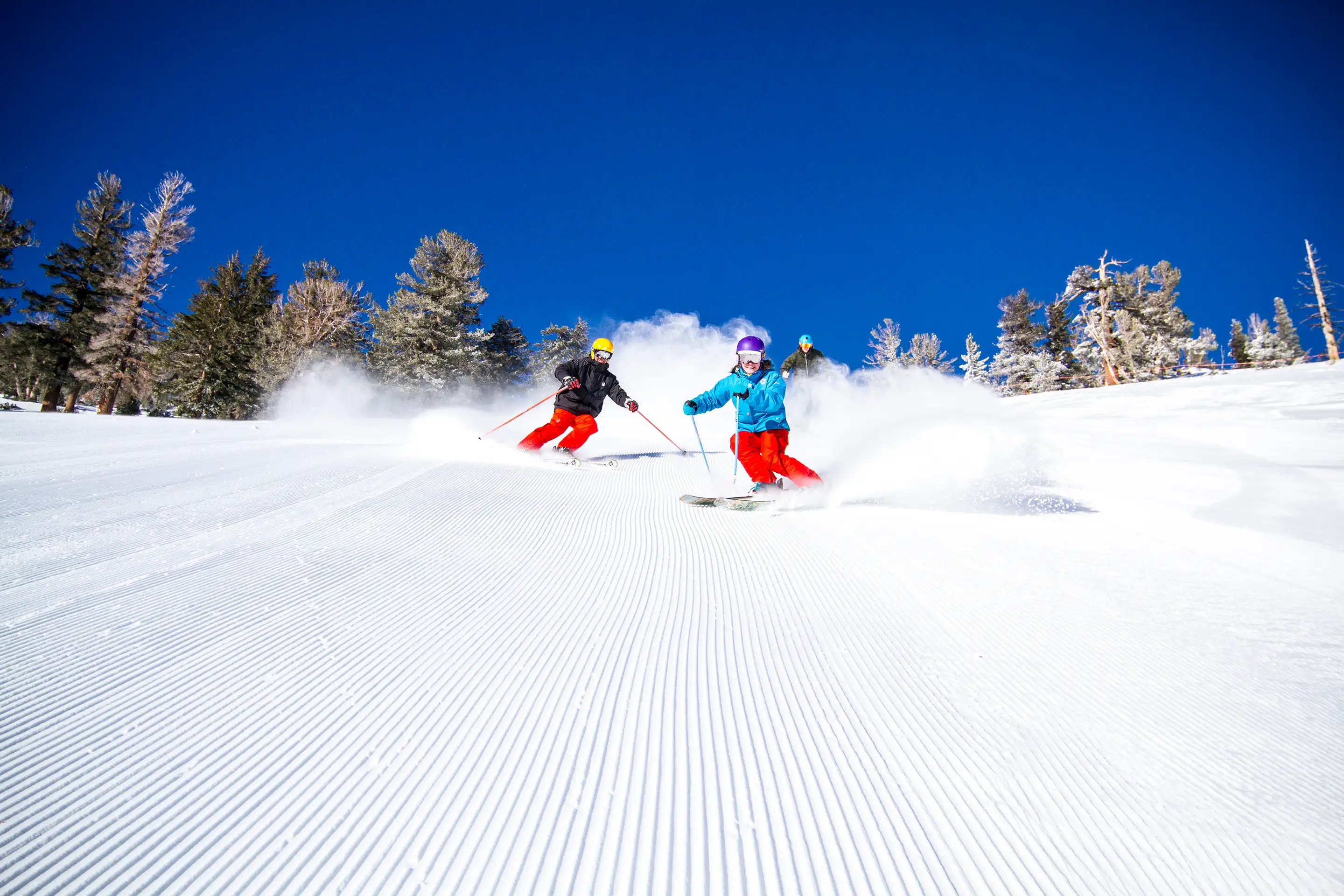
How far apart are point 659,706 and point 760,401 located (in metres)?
4.18

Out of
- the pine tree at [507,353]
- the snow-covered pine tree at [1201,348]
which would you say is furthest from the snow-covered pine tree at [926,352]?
the pine tree at [507,353]

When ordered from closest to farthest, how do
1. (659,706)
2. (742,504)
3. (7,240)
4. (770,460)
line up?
1. (659,706)
2. (742,504)
3. (770,460)
4. (7,240)

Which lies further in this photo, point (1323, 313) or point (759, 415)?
point (1323, 313)

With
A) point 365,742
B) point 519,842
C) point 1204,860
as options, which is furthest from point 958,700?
point 365,742

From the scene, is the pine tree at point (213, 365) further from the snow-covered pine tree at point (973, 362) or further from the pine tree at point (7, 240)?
the snow-covered pine tree at point (973, 362)

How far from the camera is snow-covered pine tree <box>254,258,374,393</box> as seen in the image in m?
23.2

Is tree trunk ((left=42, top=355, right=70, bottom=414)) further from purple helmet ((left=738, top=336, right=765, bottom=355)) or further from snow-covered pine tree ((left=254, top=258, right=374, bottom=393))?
purple helmet ((left=738, top=336, right=765, bottom=355))

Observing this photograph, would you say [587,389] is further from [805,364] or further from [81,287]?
[81,287]

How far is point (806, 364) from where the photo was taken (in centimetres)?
1331

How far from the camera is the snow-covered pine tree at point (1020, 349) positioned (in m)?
31.7

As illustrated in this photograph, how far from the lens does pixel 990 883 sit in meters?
0.86

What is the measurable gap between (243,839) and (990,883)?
4.42 feet

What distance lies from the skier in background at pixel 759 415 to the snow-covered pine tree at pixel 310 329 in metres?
25.3

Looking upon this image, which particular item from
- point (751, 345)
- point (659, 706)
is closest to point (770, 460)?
point (751, 345)
